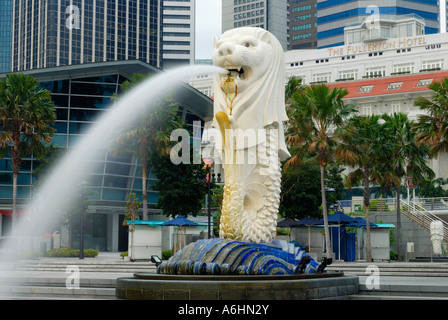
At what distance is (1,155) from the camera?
36656mm

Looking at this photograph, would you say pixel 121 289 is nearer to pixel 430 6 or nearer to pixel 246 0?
pixel 430 6

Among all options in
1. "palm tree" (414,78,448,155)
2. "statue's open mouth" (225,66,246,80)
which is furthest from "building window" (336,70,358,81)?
"statue's open mouth" (225,66,246,80)

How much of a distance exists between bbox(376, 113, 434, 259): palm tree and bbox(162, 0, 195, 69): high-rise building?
12780cm

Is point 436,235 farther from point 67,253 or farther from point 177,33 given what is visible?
point 177,33

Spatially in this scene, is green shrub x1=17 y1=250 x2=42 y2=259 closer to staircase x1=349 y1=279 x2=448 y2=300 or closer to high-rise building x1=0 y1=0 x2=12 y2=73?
staircase x1=349 y1=279 x2=448 y2=300

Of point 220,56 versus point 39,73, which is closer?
point 220,56

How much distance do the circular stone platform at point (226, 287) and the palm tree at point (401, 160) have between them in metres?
23.9

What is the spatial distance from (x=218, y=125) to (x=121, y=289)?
15.0 feet

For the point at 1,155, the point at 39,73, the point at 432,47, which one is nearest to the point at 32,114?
the point at 1,155

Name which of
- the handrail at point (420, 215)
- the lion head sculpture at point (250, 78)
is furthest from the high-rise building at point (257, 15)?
the lion head sculpture at point (250, 78)

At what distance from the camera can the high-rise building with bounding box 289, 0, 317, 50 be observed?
156250mm
